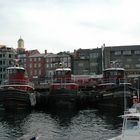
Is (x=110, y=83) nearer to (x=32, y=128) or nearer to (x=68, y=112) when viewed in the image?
(x=68, y=112)

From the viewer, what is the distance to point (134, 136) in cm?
2975

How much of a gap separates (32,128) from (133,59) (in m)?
103

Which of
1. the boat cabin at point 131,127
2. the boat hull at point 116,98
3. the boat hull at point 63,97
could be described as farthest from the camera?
the boat hull at point 63,97

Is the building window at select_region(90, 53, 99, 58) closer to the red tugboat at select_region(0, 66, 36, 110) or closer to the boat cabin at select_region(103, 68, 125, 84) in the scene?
the boat cabin at select_region(103, 68, 125, 84)

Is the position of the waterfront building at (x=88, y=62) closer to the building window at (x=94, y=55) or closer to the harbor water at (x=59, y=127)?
the building window at (x=94, y=55)

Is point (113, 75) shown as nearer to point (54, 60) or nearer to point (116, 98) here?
Result: point (116, 98)

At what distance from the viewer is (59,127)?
49.2 m

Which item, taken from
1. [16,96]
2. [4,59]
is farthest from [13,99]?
[4,59]

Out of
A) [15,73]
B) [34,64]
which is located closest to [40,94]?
[15,73]

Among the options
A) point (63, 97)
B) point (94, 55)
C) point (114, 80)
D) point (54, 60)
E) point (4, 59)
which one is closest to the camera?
point (63, 97)

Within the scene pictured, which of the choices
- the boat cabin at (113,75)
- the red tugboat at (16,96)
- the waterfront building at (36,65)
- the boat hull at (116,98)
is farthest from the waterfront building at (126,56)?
the red tugboat at (16,96)

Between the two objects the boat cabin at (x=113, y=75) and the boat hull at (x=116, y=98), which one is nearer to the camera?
the boat hull at (x=116, y=98)

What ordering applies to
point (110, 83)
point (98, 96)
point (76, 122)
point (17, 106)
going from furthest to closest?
point (110, 83) → point (98, 96) → point (17, 106) → point (76, 122)

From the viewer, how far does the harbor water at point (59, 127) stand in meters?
41.9
